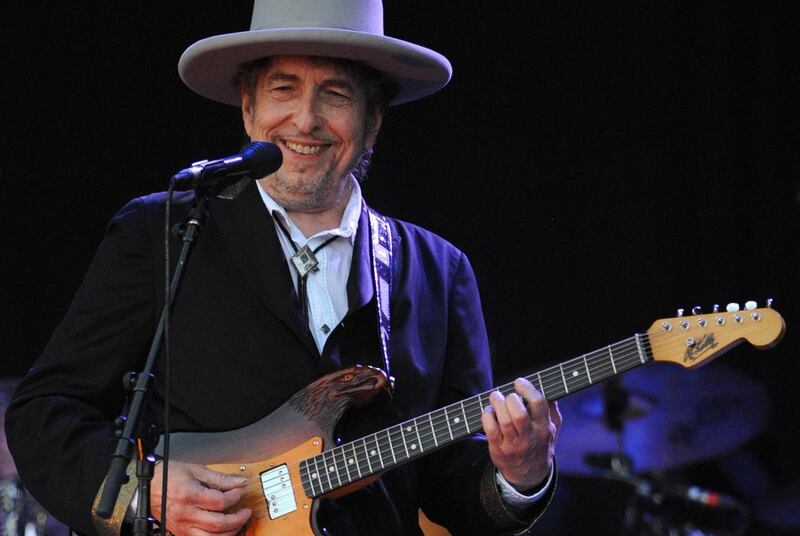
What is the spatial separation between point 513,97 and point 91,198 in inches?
72.2

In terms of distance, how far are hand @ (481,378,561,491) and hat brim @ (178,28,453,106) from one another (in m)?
1.05

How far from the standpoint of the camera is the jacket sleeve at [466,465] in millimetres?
3025

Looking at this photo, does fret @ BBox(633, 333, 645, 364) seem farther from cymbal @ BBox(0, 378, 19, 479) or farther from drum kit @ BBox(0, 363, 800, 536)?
cymbal @ BBox(0, 378, 19, 479)

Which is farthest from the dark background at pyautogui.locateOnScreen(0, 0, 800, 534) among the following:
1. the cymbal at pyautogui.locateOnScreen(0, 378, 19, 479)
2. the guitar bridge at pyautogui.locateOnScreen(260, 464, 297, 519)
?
the guitar bridge at pyautogui.locateOnScreen(260, 464, 297, 519)

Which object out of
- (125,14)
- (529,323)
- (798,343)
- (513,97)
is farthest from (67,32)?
(798,343)

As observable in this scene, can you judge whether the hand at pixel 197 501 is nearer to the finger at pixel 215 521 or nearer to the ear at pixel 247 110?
the finger at pixel 215 521

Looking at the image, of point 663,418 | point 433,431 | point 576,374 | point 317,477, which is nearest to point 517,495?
point 433,431

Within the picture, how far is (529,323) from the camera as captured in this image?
5.08 m

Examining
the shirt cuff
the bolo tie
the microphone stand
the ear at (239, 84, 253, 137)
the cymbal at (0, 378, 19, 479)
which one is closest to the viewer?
the microphone stand

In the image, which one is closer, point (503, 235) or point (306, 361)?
point (306, 361)

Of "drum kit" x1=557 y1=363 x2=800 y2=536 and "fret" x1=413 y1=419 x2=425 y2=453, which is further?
"drum kit" x1=557 y1=363 x2=800 y2=536

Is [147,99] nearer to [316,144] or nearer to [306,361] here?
[316,144]

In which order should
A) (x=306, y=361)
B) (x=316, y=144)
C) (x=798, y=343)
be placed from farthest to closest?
(x=798, y=343), (x=316, y=144), (x=306, y=361)

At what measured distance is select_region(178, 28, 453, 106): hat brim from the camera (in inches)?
125
